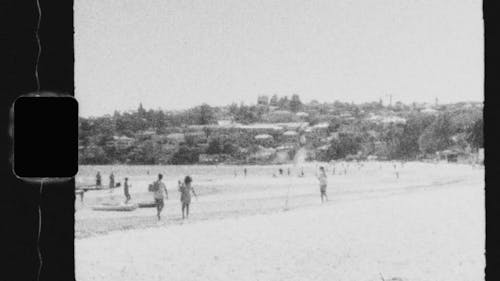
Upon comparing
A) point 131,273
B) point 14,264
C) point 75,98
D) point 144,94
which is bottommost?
point 131,273

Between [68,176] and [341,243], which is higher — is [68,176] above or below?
above

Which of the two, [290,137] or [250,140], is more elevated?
[290,137]

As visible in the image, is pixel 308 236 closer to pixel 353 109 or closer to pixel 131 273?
pixel 131 273

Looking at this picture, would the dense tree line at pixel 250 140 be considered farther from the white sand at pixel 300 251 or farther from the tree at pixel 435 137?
the white sand at pixel 300 251

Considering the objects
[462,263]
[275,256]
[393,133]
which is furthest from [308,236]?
[393,133]

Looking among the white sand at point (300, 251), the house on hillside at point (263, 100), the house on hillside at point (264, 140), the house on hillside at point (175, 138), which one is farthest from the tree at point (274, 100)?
the white sand at point (300, 251)

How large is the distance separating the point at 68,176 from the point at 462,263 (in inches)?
346

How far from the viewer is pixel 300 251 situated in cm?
1069

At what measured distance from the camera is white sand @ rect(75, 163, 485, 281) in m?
8.77

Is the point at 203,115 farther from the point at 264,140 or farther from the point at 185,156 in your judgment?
the point at 185,156

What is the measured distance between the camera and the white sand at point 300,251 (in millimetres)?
8766

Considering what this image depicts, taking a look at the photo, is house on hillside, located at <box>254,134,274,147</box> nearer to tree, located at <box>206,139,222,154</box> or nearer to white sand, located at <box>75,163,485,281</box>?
tree, located at <box>206,139,222,154</box>

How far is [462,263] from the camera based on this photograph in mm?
9086

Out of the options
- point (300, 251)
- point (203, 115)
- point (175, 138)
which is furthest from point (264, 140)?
point (300, 251)
